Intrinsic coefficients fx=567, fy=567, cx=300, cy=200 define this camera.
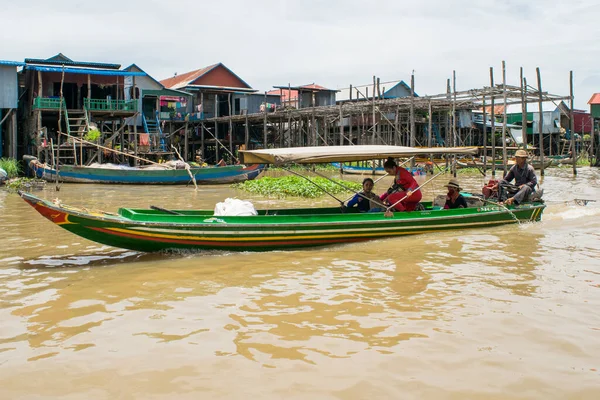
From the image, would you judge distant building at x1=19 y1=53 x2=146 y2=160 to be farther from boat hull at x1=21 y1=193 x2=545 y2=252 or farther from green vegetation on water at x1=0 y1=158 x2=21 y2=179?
boat hull at x1=21 y1=193 x2=545 y2=252

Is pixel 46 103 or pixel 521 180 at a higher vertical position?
pixel 46 103

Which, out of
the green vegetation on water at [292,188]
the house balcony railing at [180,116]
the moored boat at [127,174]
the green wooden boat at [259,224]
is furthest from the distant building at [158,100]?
the green wooden boat at [259,224]

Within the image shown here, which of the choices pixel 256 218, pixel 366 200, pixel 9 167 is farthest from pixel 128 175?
pixel 256 218

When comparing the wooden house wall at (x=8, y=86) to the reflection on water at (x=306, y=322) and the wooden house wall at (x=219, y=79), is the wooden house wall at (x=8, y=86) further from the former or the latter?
the reflection on water at (x=306, y=322)

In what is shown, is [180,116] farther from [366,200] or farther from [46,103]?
[366,200]

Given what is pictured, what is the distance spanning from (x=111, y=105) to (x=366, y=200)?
20.4 meters

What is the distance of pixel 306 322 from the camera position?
5.24 metres

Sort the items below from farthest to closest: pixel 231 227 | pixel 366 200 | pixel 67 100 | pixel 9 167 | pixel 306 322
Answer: pixel 67 100 < pixel 9 167 < pixel 366 200 < pixel 231 227 < pixel 306 322

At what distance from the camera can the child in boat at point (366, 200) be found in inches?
371

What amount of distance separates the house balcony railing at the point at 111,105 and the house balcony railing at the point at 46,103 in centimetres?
139

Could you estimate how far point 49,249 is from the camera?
871 cm

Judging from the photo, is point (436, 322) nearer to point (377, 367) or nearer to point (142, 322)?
point (377, 367)

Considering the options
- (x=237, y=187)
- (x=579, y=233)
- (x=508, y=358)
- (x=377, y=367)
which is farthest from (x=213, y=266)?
(x=237, y=187)

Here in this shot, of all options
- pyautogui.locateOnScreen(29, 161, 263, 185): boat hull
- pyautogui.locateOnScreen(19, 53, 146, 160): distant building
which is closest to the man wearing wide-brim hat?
pyautogui.locateOnScreen(29, 161, 263, 185): boat hull
